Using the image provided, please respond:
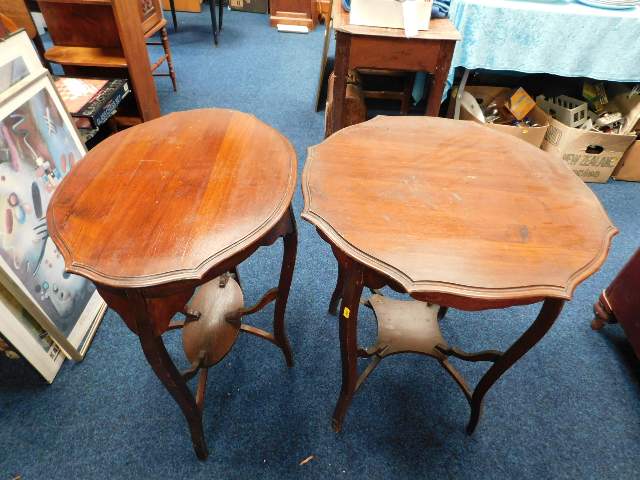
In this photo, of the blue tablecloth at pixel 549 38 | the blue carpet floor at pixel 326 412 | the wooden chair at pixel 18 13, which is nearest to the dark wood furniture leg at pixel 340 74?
the blue tablecloth at pixel 549 38

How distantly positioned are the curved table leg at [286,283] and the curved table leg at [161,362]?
35 centimetres

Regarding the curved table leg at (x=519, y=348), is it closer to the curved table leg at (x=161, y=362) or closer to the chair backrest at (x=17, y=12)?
the curved table leg at (x=161, y=362)

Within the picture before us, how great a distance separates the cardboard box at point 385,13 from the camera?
1679 millimetres

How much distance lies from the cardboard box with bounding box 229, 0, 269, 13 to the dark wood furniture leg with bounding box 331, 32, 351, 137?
9.77 ft

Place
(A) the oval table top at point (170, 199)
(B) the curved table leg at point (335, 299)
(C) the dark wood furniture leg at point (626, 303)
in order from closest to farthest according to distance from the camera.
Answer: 1. (A) the oval table top at point (170, 199)
2. (C) the dark wood furniture leg at point (626, 303)
3. (B) the curved table leg at point (335, 299)

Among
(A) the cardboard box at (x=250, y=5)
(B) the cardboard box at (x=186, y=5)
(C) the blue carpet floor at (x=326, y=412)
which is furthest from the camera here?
(A) the cardboard box at (x=250, y=5)

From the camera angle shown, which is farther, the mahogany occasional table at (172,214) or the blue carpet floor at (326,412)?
the blue carpet floor at (326,412)

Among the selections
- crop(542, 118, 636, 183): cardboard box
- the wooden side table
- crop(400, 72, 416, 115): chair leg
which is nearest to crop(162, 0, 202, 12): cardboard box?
crop(400, 72, 416, 115): chair leg

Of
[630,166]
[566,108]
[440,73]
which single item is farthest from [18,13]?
[630,166]

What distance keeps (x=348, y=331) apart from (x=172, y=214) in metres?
0.50

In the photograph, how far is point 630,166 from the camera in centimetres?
222

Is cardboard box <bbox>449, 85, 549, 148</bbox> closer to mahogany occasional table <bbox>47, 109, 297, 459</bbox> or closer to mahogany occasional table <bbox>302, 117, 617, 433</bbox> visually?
mahogany occasional table <bbox>302, 117, 617, 433</bbox>

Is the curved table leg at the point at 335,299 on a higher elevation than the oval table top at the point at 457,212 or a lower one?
lower

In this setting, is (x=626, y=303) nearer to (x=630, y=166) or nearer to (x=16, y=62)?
(x=630, y=166)
